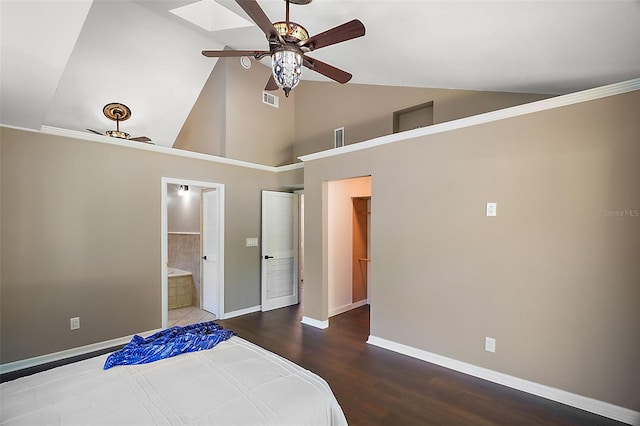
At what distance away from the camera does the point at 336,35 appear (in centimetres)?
189

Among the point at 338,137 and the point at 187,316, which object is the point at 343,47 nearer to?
the point at 338,137

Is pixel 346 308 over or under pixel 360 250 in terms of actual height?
under

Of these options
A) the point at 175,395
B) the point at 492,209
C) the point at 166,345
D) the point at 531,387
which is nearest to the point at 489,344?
the point at 531,387

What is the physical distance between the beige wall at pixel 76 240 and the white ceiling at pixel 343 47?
0.51m

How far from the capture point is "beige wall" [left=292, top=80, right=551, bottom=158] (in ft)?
11.8

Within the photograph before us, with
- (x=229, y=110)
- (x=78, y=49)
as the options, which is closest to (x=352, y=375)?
(x=229, y=110)

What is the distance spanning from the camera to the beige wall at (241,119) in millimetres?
5031

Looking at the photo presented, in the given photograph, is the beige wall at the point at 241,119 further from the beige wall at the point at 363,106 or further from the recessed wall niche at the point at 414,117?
the recessed wall niche at the point at 414,117

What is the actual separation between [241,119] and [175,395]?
14.7 ft

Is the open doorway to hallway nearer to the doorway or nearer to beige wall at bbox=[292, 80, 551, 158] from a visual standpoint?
the doorway

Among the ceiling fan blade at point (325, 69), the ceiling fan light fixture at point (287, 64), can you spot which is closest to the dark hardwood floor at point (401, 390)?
the ceiling fan light fixture at point (287, 64)

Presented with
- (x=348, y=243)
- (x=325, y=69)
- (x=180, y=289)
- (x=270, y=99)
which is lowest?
(x=180, y=289)

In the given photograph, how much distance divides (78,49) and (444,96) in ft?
15.9

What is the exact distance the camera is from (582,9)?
1767mm
